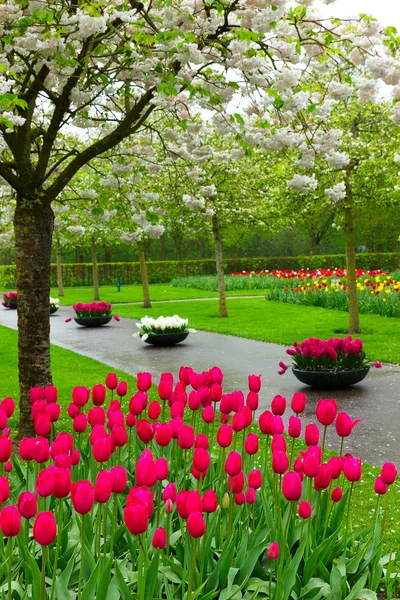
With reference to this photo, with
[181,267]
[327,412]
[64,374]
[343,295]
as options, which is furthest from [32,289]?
[181,267]

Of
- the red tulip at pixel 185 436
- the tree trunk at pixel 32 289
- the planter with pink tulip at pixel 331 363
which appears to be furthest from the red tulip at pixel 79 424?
the planter with pink tulip at pixel 331 363

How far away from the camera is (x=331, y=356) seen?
8930 mm

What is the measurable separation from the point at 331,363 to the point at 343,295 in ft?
35.9

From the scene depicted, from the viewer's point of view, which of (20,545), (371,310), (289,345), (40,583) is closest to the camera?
(40,583)

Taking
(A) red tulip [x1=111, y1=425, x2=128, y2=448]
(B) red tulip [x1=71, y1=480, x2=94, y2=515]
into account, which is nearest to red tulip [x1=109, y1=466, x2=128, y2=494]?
(B) red tulip [x1=71, y1=480, x2=94, y2=515]

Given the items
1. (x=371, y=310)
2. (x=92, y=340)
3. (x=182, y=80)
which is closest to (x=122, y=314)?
(x=92, y=340)

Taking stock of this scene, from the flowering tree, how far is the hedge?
108 ft

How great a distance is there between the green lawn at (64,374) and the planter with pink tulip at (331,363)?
2.38 m

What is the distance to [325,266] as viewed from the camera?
4019 centimetres

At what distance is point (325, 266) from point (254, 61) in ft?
116

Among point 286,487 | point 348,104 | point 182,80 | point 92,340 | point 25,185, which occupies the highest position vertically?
point 348,104

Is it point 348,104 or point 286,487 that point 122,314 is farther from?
point 286,487

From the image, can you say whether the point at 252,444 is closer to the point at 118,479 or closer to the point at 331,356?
the point at 118,479

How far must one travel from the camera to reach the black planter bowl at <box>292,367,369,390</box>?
29.2 ft
